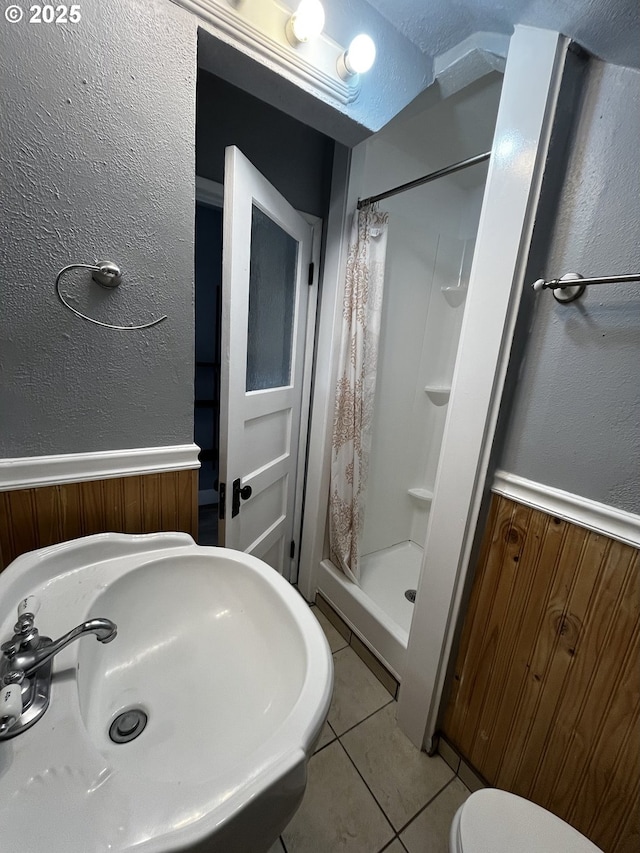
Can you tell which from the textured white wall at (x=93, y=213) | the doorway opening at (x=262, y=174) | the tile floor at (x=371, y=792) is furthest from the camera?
the doorway opening at (x=262, y=174)

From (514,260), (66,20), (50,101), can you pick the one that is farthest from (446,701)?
(66,20)

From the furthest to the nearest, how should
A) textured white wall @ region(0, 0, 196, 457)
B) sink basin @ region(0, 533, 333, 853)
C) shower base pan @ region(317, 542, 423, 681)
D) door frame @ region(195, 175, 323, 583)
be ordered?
door frame @ region(195, 175, 323, 583), shower base pan @ region(317, 542, 423, 681), textured white wall @ region(0, 0, 196, 457), sink basin @ region(0, 533, 333, 853)

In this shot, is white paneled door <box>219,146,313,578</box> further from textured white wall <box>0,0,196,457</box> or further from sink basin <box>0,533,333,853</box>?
sink basin <box>0,533,333,853</box>

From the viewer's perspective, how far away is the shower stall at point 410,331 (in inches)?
56.6

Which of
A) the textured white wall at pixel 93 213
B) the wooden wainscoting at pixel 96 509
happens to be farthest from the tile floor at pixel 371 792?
the textured white wall at pixel 93 213

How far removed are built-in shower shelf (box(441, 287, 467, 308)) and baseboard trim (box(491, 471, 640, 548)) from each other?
1.26 meters

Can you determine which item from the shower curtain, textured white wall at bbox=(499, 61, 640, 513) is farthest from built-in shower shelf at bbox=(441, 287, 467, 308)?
textured white wall at bbox=(499, 61, 640, 513)

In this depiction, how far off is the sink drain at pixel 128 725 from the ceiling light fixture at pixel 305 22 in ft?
5.20

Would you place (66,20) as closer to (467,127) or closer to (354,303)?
(354,303)

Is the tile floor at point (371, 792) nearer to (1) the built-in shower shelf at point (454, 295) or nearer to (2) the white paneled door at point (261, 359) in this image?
(2) the white paneled door at point (261, 359)

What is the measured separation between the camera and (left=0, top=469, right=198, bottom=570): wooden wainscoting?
78 centimetres

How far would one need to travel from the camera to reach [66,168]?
0.70m

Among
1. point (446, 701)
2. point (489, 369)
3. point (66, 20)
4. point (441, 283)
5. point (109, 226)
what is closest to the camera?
point (66, 20)

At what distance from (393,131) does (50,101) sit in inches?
51.9
